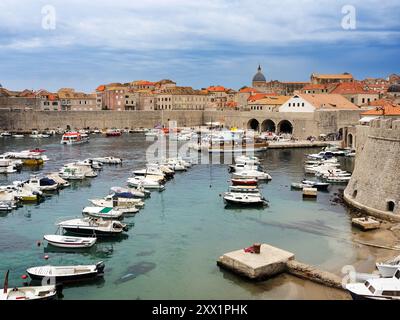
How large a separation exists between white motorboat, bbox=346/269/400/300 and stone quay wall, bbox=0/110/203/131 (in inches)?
2812

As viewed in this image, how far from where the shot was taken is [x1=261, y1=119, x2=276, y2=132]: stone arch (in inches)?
2672

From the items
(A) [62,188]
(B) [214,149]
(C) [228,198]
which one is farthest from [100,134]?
(C) [228,198]

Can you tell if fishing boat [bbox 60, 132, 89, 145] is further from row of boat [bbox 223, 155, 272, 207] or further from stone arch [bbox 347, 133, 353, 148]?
stone arch [bbox 347, 133, 353, 148]

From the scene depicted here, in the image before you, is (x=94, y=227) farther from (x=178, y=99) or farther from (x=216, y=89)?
(x=216, y=89)

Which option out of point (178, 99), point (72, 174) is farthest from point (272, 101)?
point (72, 174)

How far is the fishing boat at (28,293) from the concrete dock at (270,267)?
18.5 feet

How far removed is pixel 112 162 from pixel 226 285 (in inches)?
1149

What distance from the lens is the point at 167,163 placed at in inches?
1548

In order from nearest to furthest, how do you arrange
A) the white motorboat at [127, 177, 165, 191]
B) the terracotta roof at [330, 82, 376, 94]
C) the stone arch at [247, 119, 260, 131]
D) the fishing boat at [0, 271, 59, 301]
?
the fishing boat at [0, 271, 59, 301], the white motorboat at [127, 177, 165, 191], the stone arch at [247, 119, 260, 131], the terracotta roof at [330, 82, 376, 94]

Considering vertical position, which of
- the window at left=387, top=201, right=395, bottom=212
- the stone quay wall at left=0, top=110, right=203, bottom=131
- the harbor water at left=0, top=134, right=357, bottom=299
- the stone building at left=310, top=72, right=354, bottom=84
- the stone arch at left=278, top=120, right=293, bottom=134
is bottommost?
the harbor water at left=0, top=134, right=357, bottom=299

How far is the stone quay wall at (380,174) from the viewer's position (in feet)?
68.2

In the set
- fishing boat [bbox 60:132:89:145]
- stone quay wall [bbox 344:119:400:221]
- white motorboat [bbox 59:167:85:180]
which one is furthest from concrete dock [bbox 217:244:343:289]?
fishing boat [bbox 60:132:89:145]

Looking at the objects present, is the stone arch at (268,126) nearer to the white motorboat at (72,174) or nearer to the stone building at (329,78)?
the stone building at (329,78)

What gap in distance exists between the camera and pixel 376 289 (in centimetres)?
1216
